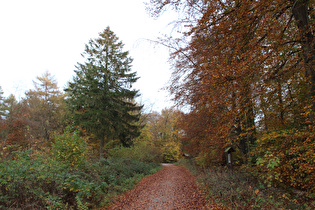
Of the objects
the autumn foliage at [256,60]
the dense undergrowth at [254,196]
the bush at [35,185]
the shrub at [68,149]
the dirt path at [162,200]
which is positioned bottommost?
the dirt path at [162,200]

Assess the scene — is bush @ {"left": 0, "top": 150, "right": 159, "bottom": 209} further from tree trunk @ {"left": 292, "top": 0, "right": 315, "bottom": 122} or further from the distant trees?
the distant trees

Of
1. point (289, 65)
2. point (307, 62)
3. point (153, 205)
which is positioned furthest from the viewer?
point (153, 205)

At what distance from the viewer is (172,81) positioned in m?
7.91

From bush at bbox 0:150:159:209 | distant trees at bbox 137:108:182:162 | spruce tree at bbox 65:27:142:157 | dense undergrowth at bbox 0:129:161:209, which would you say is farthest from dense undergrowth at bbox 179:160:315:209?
distant trees at bbox 137:108:182:162

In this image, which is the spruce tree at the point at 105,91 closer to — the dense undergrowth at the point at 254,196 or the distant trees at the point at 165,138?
the dense undergrowth at the point at 254,196

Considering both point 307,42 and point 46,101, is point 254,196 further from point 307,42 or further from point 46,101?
point 46,101

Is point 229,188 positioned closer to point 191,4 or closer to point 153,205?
point 153,205

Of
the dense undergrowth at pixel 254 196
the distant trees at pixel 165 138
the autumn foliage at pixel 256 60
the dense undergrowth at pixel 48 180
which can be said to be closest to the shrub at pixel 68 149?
the dense undergrowth at pixel 48 180

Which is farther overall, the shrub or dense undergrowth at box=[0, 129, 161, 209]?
the shrub

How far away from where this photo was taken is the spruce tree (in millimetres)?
15625

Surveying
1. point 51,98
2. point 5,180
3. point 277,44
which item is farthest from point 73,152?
point 51,98

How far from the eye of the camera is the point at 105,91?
16594mm

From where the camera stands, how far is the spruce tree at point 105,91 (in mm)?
15625

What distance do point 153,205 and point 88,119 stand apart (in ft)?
38.7
